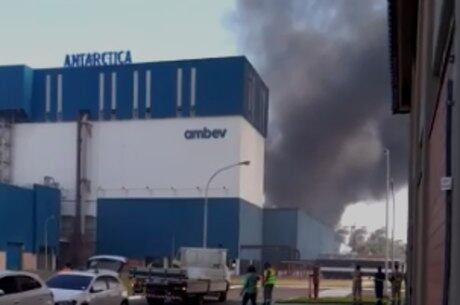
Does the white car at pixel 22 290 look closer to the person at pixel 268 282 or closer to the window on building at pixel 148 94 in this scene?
the person at pixel 268 282

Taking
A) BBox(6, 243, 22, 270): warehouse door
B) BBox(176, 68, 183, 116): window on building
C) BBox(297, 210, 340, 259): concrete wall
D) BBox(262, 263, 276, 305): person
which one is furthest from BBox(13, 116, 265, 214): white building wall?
BBox(262, 263, 276, 305): person

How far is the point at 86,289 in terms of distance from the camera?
1886 centimetres

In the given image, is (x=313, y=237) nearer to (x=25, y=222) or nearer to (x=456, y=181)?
(x=25, y=222)

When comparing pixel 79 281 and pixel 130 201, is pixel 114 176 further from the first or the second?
pixel 79 281

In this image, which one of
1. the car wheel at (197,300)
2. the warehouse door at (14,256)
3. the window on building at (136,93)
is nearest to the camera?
the car wheel at (197,300)

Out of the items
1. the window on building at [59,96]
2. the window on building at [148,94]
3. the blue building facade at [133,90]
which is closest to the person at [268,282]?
the blue building facade at [133,90]

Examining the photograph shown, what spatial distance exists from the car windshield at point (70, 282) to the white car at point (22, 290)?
117 inches

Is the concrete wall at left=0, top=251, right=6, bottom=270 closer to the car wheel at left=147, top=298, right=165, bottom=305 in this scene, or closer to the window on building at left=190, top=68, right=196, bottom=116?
the window on building at left=190, top=68, right=196, bottom=116

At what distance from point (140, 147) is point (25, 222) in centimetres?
1450

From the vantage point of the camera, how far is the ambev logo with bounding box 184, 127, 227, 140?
2963 inches

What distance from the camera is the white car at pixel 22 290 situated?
14.4m

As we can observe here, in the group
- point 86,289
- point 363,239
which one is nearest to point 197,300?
point 86,289

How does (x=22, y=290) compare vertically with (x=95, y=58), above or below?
below

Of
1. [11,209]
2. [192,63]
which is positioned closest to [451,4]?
[11,209]
